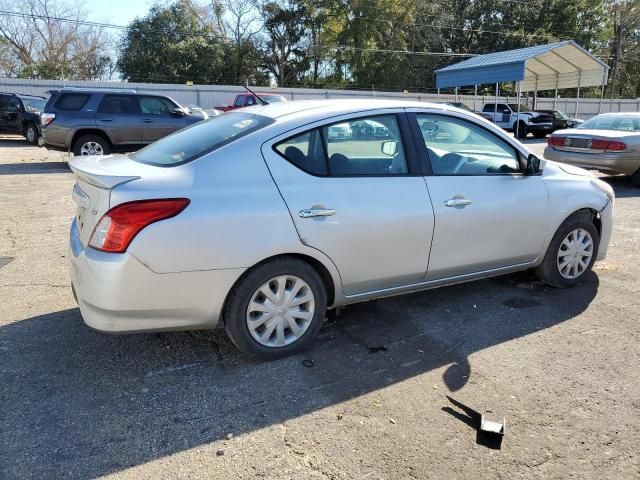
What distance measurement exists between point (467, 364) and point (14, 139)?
21.6 meters

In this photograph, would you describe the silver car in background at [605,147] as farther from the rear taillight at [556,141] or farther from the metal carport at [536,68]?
the metal carport at [536,68]

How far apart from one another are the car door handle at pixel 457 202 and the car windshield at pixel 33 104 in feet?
57.8

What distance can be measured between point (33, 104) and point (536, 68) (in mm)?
22965

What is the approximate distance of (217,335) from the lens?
3.73m

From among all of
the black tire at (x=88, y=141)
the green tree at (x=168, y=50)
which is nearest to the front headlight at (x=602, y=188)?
the black tire at (x=88, y=141)

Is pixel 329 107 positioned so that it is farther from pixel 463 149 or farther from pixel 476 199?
pixel 476 199

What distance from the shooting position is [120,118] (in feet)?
40.0

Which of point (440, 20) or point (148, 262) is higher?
point (440, 20)

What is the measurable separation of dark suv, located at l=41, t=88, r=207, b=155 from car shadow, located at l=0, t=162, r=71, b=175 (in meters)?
0.55

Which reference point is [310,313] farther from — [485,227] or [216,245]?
[485,227]

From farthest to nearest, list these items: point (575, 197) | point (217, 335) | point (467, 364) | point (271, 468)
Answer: point (575, 197) → point (217, 335) → point (467, 364) → point (271, 468)

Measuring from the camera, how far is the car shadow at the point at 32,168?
37.9 ft

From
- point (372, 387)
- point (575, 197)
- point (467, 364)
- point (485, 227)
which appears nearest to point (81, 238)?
point (372, 387)

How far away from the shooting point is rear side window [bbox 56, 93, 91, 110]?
11.9m
